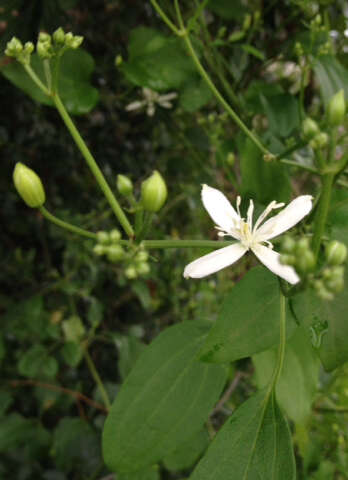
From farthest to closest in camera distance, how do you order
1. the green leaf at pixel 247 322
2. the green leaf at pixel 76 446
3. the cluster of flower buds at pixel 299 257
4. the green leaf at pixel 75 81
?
the green leaf at pixel 76 446 → the green leaf at pixel 75 81 → the green leaf at pixel 247 322 → the cluster of flower buds at pixel 299 257

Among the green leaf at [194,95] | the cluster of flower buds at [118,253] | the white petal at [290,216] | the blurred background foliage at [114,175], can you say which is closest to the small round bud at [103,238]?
the cluster of flower buds at [118,253]

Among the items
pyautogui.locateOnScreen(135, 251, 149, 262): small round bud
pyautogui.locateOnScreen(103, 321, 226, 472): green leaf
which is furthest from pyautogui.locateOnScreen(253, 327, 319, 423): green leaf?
pyautogui.locateOnScreen(135, 251, 149, 262): small round bud

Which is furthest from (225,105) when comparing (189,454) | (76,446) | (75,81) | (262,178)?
(76,446)

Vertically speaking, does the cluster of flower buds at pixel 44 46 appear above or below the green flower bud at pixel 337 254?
above

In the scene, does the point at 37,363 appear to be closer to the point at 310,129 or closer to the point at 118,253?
the point at 118,253

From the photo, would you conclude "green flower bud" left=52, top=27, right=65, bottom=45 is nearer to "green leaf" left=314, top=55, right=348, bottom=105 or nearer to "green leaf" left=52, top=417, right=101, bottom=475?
"green leaf" left=314, top=55, right=348, bottom=105

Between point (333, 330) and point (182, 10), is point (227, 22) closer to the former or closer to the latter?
point (182, 10)

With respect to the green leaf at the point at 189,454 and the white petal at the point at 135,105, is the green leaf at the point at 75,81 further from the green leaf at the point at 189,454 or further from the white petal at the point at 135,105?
the green leaf at the point at 189,454
